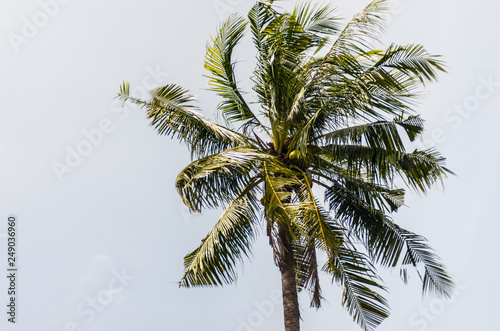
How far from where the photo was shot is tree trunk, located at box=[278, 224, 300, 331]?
10703 mm

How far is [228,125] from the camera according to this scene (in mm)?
12578

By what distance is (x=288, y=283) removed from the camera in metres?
10.9

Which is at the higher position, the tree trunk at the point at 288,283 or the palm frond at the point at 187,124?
the palm frond at the point at 187,124

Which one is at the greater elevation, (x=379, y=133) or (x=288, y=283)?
(x=379, y=133)

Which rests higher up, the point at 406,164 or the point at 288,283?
the point at 406,164

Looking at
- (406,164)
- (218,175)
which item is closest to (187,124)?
(218,175)

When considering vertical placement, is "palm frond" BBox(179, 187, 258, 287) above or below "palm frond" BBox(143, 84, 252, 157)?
below

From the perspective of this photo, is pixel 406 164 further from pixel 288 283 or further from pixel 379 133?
pixel 288 283

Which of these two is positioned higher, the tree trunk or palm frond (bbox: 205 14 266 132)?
palm frond (bbox: 205 14 266 132)

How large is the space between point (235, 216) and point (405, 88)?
4052mm

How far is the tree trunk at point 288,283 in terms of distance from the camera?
1070 cm

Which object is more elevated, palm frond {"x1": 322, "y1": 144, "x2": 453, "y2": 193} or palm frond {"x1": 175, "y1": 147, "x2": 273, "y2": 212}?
palm frond {"x1": 322, "y1": 144, "x2": 453, "y2": 193}

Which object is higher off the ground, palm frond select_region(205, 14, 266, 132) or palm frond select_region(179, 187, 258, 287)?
palm frond select_region(205, 14, 266, 132)

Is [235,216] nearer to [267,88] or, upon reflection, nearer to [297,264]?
[297,264]
